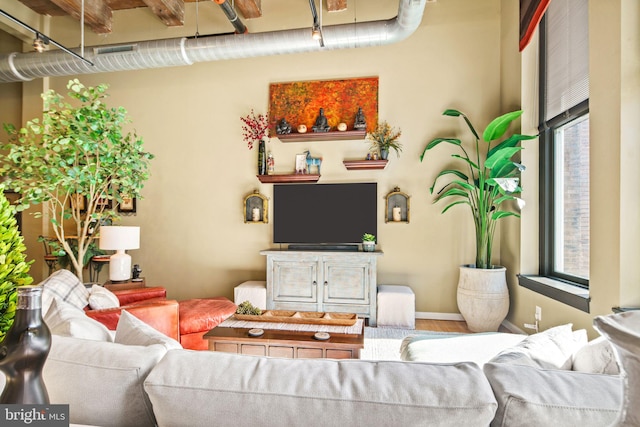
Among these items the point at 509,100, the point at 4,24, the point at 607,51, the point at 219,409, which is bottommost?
the point at 219,409

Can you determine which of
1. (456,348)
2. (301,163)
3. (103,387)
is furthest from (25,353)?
(301,163)

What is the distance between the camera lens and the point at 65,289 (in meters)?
2.03

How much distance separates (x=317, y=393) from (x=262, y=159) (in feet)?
12.3

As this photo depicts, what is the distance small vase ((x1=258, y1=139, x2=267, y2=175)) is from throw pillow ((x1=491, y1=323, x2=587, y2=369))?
11.5 feet

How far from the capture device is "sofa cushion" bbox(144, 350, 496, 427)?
2.31 ft

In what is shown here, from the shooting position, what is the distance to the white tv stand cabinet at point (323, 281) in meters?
3.75

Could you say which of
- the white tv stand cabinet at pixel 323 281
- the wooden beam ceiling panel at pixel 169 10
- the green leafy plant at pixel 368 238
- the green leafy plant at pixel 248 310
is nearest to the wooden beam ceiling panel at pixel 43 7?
the wooden beam ceiling panel at pixel 169 10

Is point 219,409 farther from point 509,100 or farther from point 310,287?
point 509,100

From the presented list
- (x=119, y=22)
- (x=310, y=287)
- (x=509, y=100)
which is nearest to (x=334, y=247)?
(x=310, y=287)

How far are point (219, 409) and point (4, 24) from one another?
6005mm

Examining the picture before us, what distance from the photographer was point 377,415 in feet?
2.33

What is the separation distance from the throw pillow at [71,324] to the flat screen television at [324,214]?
2949mm

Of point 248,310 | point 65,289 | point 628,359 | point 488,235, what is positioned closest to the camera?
point 628,359

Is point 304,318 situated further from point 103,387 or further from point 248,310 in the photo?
point 103,387
